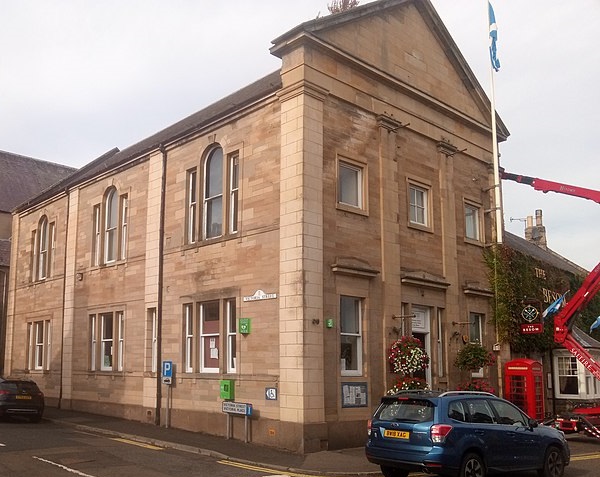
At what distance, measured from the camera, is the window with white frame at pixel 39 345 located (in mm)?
27141

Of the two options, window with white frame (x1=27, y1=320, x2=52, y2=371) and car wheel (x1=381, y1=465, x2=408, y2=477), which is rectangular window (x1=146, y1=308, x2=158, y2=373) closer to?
window with white frame (x1=27, y1=320, x2=52, y2=371)

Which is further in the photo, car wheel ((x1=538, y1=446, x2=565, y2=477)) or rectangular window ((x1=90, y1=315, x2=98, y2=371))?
rectangular window ((x1=90, y1=315, x2=98, y2=371))

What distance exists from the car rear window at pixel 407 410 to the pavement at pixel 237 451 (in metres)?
1.59

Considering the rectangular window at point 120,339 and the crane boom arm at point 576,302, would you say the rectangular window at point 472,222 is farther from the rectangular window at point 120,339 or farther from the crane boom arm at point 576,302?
the rectangular window at point 120,339

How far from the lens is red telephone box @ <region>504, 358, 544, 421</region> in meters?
20.0

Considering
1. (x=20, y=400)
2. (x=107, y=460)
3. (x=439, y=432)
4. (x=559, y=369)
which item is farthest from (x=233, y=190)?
(x=559, y=369)

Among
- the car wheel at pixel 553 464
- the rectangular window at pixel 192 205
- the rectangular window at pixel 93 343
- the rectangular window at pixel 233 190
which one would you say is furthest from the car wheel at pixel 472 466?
the rectangular window at pixel 93 343

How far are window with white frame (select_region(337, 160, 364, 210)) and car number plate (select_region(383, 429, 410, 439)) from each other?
23.9ft

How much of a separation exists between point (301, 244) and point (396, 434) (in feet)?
18.8

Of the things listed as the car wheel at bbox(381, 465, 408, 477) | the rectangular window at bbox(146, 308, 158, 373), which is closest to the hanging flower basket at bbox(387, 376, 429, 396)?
the car wheel at bbox(381, 465, 408, 477)

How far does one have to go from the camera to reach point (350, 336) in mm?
16984

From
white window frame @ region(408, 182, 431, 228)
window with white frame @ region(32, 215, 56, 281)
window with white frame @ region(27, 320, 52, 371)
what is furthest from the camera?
window with white frame @ region(32, 215, 56, 281)

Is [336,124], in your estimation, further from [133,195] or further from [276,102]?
[133,195]

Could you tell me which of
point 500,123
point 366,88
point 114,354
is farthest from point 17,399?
point 500,123
